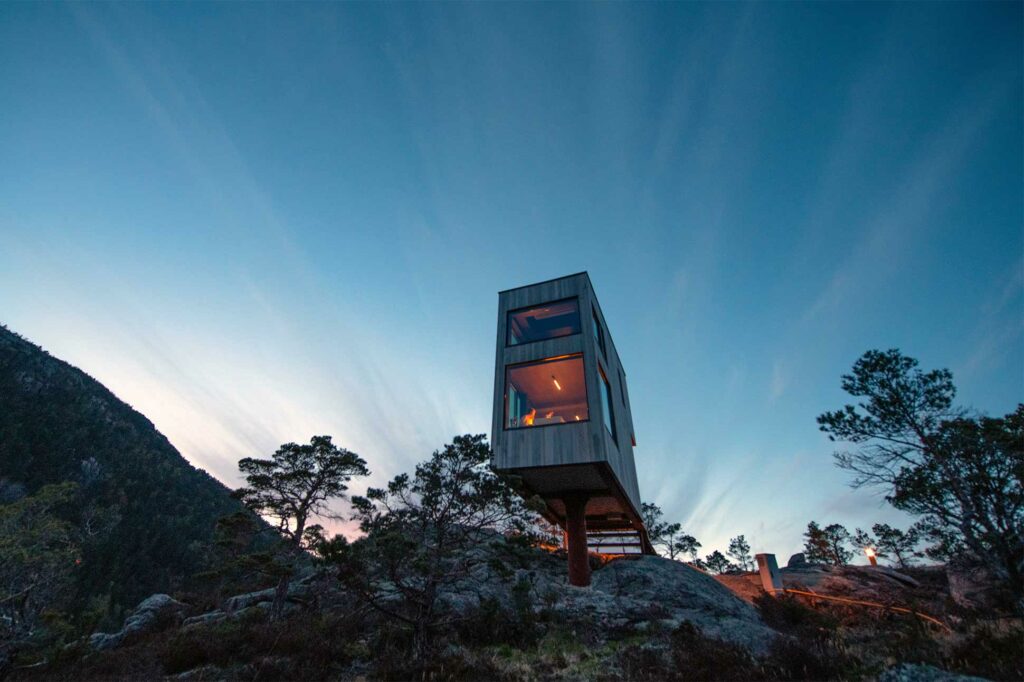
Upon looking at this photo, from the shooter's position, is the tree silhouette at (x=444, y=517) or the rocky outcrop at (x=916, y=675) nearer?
the rocky outcrop at (x=916, y=675)

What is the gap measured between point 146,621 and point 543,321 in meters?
18.6

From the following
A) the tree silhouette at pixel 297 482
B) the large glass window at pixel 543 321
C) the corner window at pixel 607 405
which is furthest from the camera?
the large glass window at pixel 543 321

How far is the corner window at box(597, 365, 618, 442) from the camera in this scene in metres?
14.6

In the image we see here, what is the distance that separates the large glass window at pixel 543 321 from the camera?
15.7m

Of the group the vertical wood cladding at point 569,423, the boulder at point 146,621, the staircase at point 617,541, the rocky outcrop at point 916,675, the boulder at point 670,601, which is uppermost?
the vertical wood cladding at point 569,423

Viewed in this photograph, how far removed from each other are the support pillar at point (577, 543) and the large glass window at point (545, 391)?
3.63 m

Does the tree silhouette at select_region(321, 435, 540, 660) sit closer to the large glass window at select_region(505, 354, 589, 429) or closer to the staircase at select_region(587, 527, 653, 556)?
the large glass window at select_region(505, 354, 589, 429)

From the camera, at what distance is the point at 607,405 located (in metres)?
15.5

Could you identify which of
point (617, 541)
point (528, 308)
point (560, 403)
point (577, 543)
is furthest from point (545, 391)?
point (617, 541)

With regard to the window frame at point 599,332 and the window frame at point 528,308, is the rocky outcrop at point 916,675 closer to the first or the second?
the window frame at point 528,308

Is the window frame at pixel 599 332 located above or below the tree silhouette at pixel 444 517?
above

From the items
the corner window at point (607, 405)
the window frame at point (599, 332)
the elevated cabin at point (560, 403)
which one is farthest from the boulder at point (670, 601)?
the window frame at point (599, 332)

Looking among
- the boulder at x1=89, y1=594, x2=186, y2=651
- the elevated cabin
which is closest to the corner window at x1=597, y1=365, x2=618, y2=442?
the elevated cabin

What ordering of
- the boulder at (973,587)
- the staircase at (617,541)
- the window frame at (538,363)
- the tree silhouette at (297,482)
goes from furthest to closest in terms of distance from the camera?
the staircase at (617,541)
the tree silhouette at (297,482)
the boulder at (973,587)
the window frame at (538,363)
